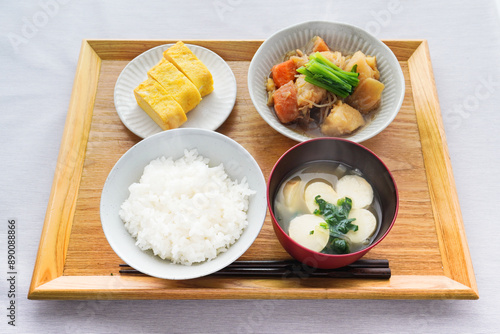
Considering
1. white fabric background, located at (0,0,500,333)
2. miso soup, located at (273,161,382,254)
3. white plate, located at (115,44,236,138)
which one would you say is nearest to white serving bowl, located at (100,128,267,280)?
miso soup, located at (273,161,382,254)

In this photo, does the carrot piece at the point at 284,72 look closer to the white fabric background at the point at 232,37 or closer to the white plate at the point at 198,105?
the white plate at the point at 198,105

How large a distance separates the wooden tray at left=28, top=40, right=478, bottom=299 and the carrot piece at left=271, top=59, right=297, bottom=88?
239mm

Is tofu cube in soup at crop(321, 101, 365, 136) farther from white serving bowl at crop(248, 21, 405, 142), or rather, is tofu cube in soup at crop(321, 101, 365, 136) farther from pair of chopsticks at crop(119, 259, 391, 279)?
pair of chopsticks at crop(119, 259, 391, 279)

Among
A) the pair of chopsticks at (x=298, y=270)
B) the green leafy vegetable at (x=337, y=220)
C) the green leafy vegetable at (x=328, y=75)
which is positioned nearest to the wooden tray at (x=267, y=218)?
the pair of chopsticks at (x=298, y=270)

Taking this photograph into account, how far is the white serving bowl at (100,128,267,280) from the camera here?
5.89 ft

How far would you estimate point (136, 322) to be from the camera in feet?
6.67

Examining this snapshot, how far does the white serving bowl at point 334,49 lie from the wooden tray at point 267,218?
0.49 ft

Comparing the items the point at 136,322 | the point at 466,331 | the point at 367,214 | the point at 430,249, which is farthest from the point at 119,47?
the point at 466,331

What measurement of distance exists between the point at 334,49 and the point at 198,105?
933 mm

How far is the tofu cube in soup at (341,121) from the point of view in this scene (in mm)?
2197

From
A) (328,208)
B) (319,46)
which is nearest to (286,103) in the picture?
(319,46)

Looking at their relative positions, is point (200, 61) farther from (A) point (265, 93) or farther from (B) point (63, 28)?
(B) point (63, 28)

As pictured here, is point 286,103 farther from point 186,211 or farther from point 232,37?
point 232,37

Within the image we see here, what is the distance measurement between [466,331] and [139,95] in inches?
85.8
